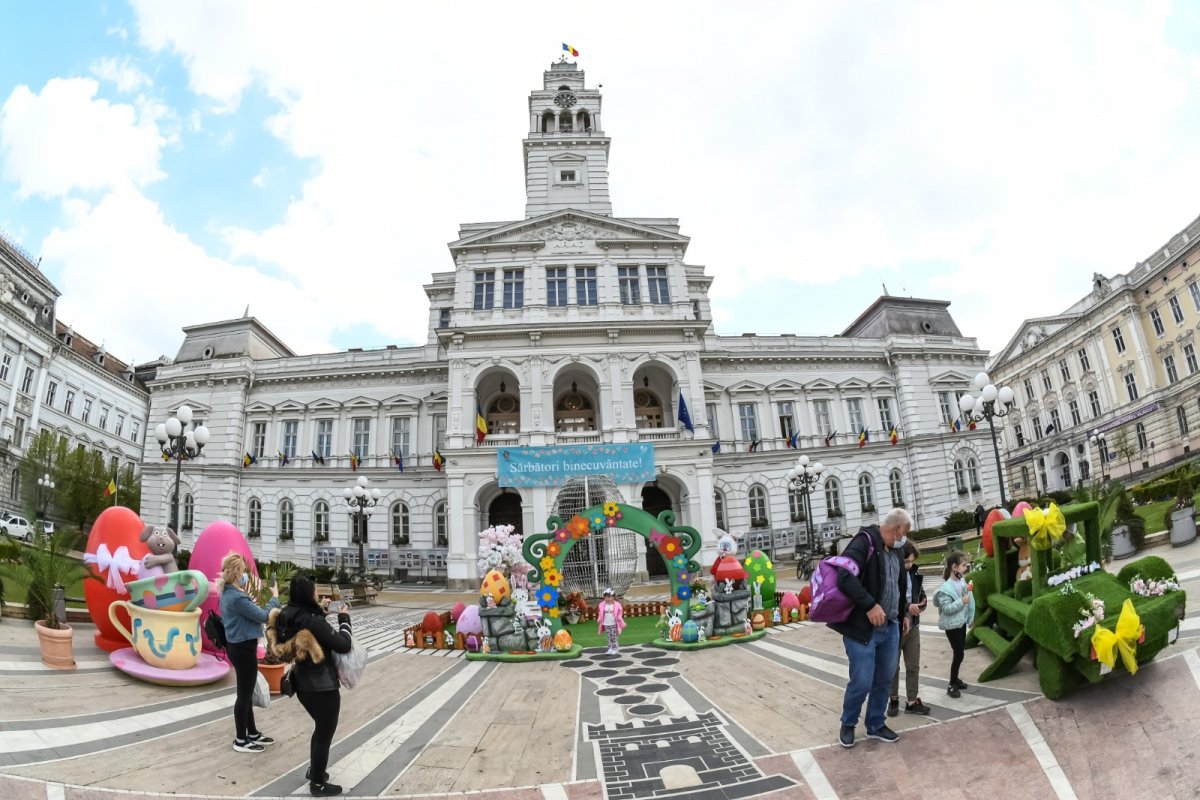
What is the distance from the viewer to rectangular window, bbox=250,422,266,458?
117ft

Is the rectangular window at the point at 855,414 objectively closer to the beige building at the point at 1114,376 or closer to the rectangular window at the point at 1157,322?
the beige building at the point at 1114,376

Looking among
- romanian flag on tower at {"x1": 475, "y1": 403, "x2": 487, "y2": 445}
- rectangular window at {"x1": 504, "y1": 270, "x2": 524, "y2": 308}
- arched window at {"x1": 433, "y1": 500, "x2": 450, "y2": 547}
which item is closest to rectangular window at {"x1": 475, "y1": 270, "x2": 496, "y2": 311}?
rectangular window at {"x1": 504, "y1": 270, "x2": 524, "y2": 308}

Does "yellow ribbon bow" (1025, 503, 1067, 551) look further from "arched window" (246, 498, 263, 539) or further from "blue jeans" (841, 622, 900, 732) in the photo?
"arched window" (246, 498, 263, 539)

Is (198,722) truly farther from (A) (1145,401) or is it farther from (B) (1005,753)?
(A) (1145,401)

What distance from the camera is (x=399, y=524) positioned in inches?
1336

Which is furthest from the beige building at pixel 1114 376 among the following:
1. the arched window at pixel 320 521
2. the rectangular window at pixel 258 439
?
the rectangular window at pixel 258 439

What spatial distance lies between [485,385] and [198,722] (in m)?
26.8

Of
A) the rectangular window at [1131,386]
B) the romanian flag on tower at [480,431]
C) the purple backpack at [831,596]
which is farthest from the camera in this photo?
the rectangular window at [1131,386]

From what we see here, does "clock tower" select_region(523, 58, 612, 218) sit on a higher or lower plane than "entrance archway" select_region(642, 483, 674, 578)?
higher

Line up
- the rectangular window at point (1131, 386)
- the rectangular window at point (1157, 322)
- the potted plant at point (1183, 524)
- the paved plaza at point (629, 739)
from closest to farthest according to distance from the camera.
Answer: the paved plaza at point (629, 739) < the potted plant at point (1183, 524) < the rectangular window at point (1157, 322) < the rectangular window at point (1131, 386)

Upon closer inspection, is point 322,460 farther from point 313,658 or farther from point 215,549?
point 313,658

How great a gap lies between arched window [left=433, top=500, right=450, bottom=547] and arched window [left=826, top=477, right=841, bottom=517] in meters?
20.5

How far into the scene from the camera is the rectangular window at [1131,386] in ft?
143

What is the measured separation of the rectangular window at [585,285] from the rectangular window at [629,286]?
54.3 inches
